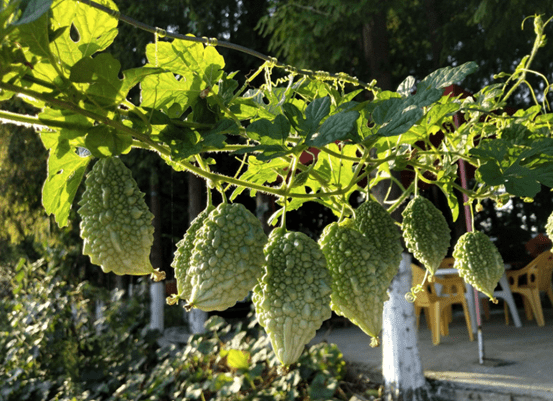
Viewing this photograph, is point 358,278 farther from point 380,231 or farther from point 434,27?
point 434,27

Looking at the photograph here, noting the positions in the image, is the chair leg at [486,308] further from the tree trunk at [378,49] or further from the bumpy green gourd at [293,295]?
the bumpy green gourd at [293,295]

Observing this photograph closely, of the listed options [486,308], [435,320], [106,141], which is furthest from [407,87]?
[486,308]

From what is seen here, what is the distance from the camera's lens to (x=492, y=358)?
381 centimetres

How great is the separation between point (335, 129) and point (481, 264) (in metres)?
0.48

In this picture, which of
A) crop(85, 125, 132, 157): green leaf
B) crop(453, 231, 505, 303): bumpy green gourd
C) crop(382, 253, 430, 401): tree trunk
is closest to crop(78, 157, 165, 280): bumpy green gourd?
crop(85, 125, 132, 157): green leaf

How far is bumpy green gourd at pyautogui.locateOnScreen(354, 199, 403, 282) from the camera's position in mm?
609

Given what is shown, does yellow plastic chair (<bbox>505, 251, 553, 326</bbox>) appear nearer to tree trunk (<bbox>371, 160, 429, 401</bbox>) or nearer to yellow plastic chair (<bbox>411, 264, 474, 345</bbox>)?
yellow plastic chair (<bbox>411, 264, 474, 345</bbox>)

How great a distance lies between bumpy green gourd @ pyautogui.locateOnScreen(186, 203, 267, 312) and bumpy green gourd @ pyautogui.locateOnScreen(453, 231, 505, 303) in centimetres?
44

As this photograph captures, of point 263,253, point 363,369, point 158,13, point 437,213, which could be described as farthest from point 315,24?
point 263,253

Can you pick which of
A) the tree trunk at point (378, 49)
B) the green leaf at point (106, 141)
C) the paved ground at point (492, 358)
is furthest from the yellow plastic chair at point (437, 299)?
the green leaf at point (106, 141)

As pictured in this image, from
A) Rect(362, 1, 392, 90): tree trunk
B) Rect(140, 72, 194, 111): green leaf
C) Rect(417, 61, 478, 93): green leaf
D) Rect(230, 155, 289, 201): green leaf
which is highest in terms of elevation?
Rect(362, 1, 392, 90): tree trunk

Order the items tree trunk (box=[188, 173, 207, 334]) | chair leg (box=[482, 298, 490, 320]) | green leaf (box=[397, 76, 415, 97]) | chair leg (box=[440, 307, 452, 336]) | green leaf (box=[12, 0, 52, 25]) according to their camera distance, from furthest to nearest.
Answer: chair leg (box=[482, 298, 490, 320]), tree trunk (box=[188, 173, 207, 334]), chair leg (box=[440, 307, 452, 336]), green leaf (box=[397, 76, 415, 97]), green leaf (box=[12, 0, 52, 25])

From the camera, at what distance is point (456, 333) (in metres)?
5.15

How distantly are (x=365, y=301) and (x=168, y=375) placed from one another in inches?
122
